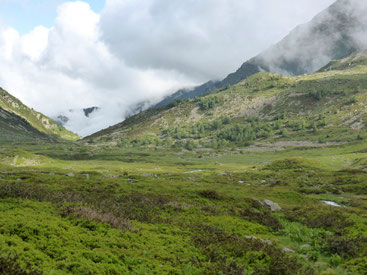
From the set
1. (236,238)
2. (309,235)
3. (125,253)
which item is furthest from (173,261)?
(309,235)

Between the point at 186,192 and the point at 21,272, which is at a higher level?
the point at 21,272

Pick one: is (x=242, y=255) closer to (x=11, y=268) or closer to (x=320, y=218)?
(x=11, y=268)

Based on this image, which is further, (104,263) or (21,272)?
(104,263)

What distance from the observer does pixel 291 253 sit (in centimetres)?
1661

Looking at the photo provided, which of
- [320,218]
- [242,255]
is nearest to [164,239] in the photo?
[242,255]

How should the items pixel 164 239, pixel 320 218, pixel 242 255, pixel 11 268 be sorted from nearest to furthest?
pixel 11 268
pixel 242 255
pixel 164 239
pixel 320 218

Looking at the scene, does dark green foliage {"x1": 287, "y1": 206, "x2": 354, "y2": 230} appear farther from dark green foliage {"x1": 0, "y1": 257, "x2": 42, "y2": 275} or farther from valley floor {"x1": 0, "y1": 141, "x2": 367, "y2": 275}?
dark green foliage {"x1": 0, "y1": 257, "x2": 42, "y2": 275}

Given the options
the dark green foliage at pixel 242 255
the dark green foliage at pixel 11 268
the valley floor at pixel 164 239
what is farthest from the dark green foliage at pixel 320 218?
the dark green foliage at pixel 11 268

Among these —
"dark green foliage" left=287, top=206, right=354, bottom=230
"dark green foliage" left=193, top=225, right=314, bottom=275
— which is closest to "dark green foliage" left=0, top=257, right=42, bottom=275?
"dark green foliage" left=193, top=225, right=314, bottom=275

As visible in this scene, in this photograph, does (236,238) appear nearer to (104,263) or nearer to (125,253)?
(125,253)

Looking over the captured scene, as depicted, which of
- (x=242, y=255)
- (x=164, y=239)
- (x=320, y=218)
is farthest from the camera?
(x=320, y=218)

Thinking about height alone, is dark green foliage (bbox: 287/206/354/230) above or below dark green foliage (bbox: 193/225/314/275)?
below

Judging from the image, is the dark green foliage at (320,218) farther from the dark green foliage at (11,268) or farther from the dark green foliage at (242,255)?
the dark green foliage at (11,268)

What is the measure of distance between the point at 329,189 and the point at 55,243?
198 ft
